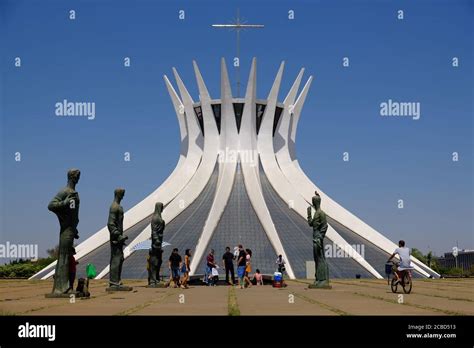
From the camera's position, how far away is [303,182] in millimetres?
41719

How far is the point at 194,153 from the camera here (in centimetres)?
4369

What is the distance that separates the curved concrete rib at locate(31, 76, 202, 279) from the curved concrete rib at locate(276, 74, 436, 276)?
6.63 m

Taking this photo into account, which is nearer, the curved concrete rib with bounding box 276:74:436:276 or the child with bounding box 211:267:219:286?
the child with bounding box 211:267:219:286

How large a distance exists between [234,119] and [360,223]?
12.0 metres

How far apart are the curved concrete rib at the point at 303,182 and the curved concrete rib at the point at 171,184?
6635 millimetres

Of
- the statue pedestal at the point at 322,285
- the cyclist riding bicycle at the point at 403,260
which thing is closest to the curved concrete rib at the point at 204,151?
the statue pedestal at the point at 322,285

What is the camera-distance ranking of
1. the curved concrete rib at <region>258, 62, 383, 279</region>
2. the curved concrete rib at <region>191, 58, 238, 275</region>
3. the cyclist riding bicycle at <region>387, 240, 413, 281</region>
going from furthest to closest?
the curved concrete rib at <region>191, 58, 238, 275</region> → the curved concrete rib at <region>258, 62, 383, 279</region> → the cyclist riding bicycle at <region>387, 240, 413, 281</region>

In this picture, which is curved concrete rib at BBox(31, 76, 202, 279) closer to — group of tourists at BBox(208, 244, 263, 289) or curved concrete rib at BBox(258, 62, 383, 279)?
curved concrete rib at BBox(258, 62, 383, 279)

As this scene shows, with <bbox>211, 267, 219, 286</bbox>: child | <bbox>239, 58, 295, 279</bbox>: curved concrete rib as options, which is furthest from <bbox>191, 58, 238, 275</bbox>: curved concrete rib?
<bbox>211, 267, 219, 286</bbox>: child

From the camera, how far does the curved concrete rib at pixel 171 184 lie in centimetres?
3800

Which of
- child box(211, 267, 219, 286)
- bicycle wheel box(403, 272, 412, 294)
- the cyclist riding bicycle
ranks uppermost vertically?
the cyclist riding bicycle

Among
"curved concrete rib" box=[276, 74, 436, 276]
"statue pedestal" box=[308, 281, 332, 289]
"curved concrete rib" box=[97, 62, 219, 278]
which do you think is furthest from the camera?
"curved concrete rib" box=[97, 62, 219, 278]

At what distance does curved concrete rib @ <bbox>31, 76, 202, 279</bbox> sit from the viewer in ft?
125
